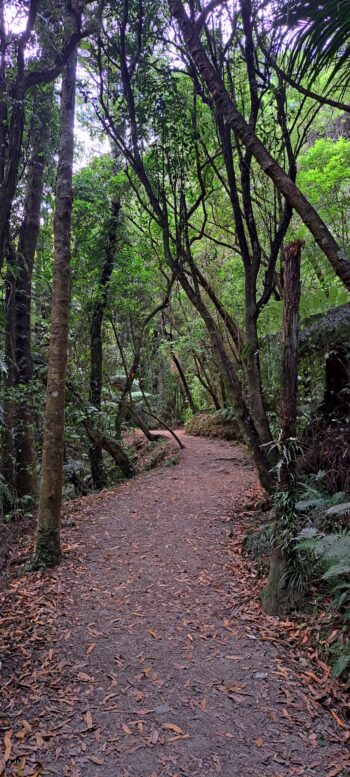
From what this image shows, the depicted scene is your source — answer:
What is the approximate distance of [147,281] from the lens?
36.8 feet

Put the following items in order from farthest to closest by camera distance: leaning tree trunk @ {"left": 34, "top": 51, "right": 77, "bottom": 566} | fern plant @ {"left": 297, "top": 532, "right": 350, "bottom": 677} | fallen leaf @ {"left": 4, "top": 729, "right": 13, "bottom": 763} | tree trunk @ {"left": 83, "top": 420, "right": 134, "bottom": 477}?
tree trunk @ {"left": 83, "top": 420, "right": 134, "bottom": 477} < leaning tree trunk @ {"left": 34, "top": 51, "right": 77, "bottom": 566} < fern plant @ {"left": 297, "top": 532, "right": 350, "bottom": 677} < fallen leaf @ {"left": 4, "top": 729, "right": 13, "bottom": 763}

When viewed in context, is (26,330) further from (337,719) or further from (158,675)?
(337,719)

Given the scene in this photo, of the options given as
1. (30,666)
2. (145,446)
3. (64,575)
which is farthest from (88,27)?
(145,446)

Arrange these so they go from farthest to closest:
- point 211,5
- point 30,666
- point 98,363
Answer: point 98,363, point 211,5, point 30,666

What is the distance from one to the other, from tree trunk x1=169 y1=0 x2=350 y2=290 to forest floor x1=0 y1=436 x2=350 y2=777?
272 cm

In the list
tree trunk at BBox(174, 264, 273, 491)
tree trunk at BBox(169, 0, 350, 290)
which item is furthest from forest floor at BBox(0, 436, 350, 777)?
tree trunk at BBox(169, 0, 350, 290)

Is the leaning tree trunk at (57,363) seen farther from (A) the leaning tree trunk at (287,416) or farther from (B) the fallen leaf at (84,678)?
(A) the leaning tree trunk at (287,416)

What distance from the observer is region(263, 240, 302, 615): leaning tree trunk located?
384 centimetres

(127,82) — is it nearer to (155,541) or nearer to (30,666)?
(155,541)

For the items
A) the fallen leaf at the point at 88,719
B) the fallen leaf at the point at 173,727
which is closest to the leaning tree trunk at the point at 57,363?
the fallen leaf at the point at 88,719

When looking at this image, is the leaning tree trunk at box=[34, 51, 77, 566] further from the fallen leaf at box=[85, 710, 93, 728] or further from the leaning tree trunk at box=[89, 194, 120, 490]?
the leaning tree trunk at box=[89, 194, 120, 490]

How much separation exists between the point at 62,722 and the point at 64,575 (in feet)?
7.03

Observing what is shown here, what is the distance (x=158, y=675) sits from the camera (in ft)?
10.3

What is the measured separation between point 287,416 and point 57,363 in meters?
2.63
